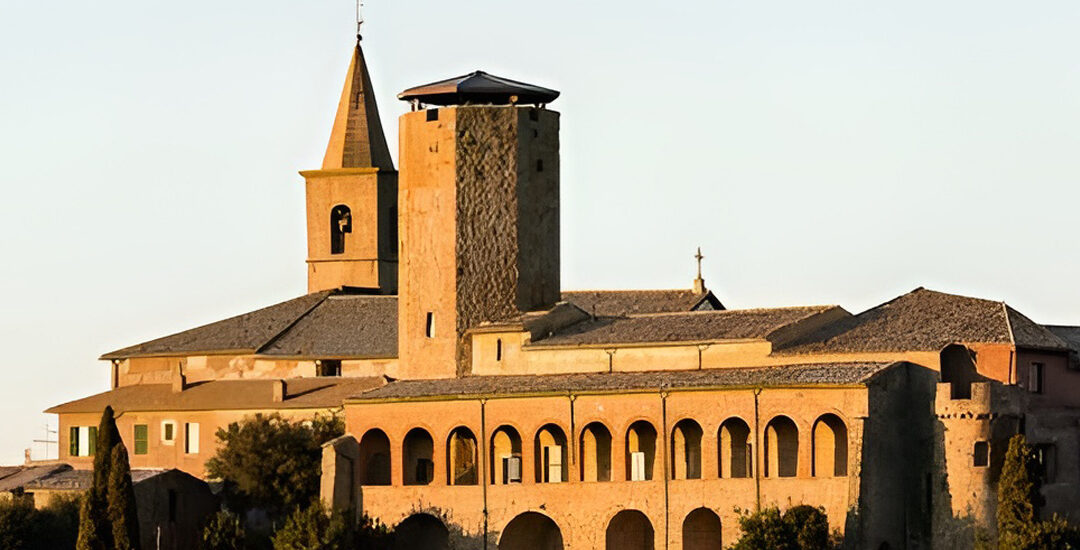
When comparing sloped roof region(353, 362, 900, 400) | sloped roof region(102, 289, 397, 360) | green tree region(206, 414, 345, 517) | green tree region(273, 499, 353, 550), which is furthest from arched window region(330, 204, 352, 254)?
green tree region(273, 499, 353, 550)

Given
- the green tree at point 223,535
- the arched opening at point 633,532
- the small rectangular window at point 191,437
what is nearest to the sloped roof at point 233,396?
the small rectangular window at point 191,437

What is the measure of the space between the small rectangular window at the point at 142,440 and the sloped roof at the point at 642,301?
504 inches

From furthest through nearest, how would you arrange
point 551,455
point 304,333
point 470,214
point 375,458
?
1. point 304,333
2. point 470,214
3. point 375,458
4. point 551,455

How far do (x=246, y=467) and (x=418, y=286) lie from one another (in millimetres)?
6743

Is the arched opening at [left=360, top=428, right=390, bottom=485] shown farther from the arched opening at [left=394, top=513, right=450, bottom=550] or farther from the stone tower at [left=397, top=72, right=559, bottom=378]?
the stone tower at [left=397, top=72, right=559, bottom=378]

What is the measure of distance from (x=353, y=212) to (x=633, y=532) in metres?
23.9

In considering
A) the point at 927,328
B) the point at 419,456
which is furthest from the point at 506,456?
the point at 927,328

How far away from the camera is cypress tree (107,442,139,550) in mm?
75500

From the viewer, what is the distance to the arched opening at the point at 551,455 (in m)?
78.3

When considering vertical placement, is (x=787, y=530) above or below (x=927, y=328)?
below

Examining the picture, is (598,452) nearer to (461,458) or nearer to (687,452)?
(687,452)

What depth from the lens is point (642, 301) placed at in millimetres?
89688

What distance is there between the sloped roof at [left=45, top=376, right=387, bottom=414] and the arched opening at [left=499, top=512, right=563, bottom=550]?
8192 millimetres

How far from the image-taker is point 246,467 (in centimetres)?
8088
